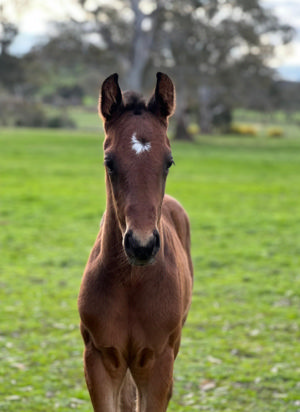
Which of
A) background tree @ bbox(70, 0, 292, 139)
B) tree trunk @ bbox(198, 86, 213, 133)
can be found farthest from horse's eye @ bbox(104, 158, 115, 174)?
tree trunk @ bbox(198, 86, 213, 133)

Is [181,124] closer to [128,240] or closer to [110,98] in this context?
[110,98]

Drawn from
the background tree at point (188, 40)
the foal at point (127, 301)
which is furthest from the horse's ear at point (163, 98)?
the background tree at point (188, 40)

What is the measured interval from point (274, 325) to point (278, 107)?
56.8 metres

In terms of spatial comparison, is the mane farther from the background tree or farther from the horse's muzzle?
the background tree

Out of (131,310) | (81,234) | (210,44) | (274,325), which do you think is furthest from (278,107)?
(131,310)

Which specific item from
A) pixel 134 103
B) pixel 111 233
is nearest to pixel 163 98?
pixel 134 103

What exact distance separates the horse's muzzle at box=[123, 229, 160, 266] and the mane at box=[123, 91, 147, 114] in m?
0.82

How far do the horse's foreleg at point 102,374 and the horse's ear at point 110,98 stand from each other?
4.31ft

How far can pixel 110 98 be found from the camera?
349cm

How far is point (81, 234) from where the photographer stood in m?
12.3

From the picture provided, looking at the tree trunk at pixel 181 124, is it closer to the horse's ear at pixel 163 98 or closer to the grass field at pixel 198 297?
the grass field at pixel 198 297

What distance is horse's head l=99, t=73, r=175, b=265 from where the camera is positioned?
118 inches

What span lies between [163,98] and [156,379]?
1571 millimetres

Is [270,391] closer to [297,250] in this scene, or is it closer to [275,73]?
[297,250]
